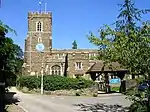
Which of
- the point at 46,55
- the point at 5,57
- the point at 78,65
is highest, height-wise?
the point at 46,55

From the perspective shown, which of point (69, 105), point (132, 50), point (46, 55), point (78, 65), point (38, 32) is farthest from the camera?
point (38, 32)

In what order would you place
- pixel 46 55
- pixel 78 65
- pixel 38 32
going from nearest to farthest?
pixel 78 65 → pixel 46 55 → pixel 38 32

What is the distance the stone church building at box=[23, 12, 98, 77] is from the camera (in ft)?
210

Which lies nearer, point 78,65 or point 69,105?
point 69,105

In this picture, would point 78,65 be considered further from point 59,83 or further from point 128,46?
point 128,46

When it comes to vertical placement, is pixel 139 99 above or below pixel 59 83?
below

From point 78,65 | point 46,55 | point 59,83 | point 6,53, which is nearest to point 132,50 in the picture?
point 6,53

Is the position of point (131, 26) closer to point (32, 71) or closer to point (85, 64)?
point (85, 64)

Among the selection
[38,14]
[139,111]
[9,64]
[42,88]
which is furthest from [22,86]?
[38,14]

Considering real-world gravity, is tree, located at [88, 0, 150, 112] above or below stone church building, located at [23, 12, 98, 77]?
below

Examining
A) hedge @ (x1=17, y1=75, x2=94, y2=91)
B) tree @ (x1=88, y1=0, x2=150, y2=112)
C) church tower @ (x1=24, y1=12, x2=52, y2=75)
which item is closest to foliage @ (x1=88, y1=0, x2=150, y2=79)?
tree @ (x1=88, y1=0, x2=150, y2=112)

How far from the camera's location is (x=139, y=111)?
54.3 feet

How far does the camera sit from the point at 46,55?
72875mm

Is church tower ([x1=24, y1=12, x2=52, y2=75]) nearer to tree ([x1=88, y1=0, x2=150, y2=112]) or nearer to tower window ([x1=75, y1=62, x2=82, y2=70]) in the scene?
tower window ([x1=75, y1=62, x2=82, y2=70])
